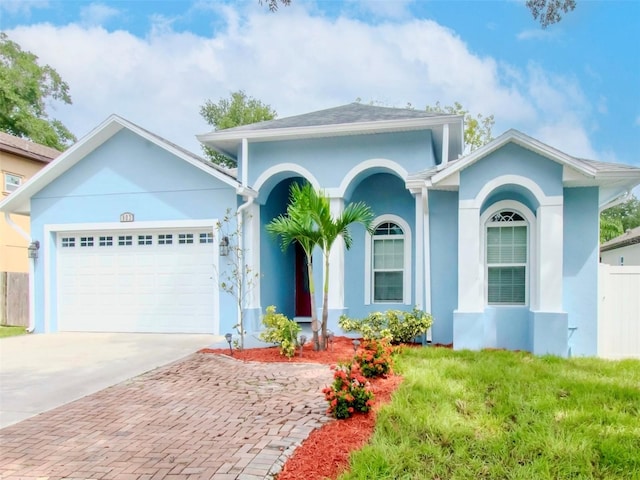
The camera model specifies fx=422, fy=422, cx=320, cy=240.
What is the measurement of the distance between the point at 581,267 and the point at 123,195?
1032 cm

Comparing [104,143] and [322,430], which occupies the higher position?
[104,143]

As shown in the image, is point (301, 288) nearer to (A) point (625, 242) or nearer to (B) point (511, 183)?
(B) point (511, 183)

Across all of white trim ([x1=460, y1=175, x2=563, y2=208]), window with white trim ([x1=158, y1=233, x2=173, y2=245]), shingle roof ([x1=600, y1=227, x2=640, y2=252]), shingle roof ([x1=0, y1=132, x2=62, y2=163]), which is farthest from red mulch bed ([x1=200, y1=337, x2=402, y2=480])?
shingle roof ([x1=600, y1=227, x2=640, y2=252])

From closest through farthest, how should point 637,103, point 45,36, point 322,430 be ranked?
point 322,430, point 45,36, point 637,103

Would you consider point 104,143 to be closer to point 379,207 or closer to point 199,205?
point 199,205

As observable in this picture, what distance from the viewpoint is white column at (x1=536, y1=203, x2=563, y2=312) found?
736cm

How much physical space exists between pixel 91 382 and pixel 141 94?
13816 millimetres

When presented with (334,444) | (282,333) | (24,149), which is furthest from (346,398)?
(24,149)

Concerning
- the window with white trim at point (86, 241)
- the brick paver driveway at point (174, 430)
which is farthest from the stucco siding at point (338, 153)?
the brick paver driveway at point (174, 430)

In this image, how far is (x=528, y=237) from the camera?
7988 millimetres

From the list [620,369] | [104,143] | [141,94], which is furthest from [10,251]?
[620,369]

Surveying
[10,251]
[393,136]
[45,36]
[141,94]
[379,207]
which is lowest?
[10,251]

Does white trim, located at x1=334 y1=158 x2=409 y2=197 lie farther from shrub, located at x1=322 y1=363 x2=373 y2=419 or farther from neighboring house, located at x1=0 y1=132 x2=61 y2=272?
neighboring house, located at x1=0 y1=132 x2=61 y2=272

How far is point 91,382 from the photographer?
6.25 metres
